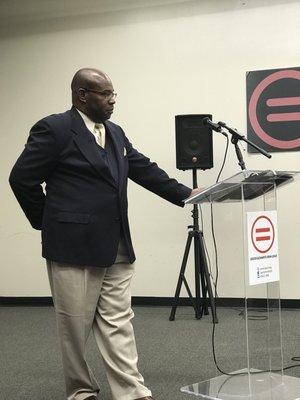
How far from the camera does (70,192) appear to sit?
208 centimetres

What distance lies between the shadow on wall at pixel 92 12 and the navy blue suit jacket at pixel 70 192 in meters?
2.97

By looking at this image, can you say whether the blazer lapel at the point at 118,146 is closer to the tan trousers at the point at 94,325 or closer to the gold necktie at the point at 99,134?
the gold necktie at the point at 99,134

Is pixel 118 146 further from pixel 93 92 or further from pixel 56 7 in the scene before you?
pixel 56 7

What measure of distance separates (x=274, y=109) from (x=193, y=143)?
0.83 metres

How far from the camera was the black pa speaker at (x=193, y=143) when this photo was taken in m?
4.20

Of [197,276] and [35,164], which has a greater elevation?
[35,164]

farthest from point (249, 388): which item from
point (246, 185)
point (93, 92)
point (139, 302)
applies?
point (139, 302)

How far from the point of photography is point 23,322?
4270mm

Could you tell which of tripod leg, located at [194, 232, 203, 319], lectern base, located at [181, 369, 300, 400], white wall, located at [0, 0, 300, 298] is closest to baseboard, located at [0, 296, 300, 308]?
white wall, located at [0, 0, 300, 298]

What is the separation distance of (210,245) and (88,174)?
107 inches

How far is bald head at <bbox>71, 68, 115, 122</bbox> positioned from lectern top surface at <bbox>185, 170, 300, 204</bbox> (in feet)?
1.71

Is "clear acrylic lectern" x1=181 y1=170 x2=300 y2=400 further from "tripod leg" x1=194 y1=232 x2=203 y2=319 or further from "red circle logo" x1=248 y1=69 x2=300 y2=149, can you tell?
"red circle logo" x1=248 y1=69 x2=300 y2=149

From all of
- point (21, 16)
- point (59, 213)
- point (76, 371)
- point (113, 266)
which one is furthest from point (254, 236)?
point (21, 16)

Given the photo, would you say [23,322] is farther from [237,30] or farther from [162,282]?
[237,30]
